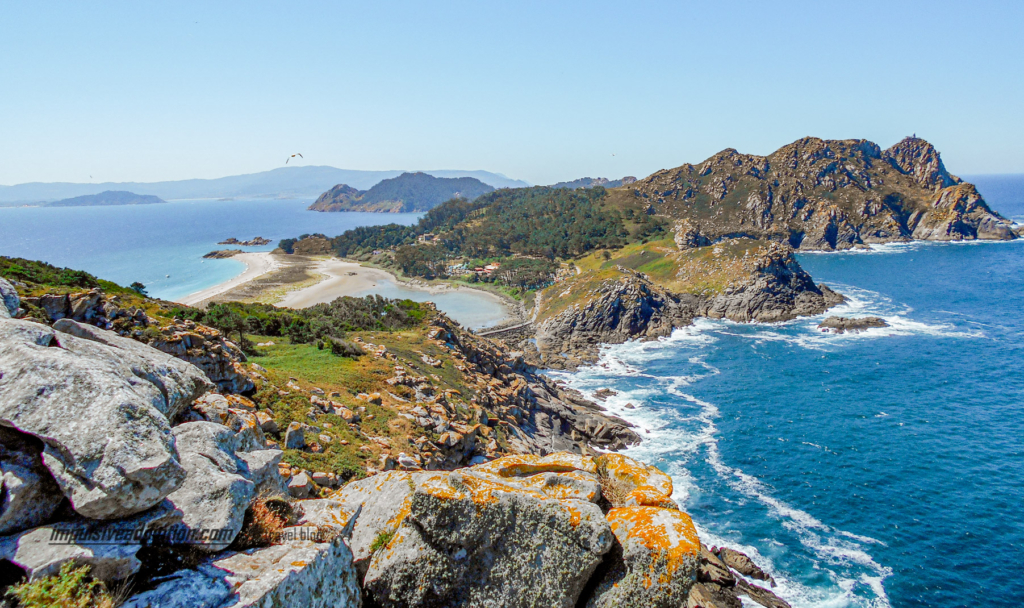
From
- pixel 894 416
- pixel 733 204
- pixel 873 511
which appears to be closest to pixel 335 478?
pixel 873 511

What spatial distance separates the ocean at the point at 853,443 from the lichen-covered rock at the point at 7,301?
32.6 m

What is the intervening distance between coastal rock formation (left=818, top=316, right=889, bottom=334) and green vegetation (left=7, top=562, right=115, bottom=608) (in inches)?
3376

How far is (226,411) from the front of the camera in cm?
1189

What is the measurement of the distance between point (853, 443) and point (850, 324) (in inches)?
1563

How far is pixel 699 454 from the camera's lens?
40656 mm

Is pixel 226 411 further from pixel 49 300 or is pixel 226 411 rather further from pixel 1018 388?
pixel 1018 388

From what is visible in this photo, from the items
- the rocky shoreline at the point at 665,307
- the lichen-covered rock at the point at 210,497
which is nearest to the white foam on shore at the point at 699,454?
the rocky shoreline at the point at 665,307

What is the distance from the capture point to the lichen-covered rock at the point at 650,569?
25.5ft

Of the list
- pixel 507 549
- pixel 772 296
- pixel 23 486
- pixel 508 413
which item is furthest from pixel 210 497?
pixel 772 296

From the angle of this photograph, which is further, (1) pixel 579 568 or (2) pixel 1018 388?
(2) pixel 1018 388

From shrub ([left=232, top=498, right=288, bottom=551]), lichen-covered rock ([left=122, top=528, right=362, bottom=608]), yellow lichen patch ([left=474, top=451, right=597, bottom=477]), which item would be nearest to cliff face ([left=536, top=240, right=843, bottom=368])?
yellow lichen patch ([left=474, top=451, right=597, bottom=477])

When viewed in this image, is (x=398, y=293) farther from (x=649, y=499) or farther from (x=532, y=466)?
(x=649, y=499)

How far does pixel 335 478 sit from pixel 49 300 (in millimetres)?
15492

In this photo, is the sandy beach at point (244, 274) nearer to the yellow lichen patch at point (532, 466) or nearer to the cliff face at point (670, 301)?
the cliff face at point (670, 301)
